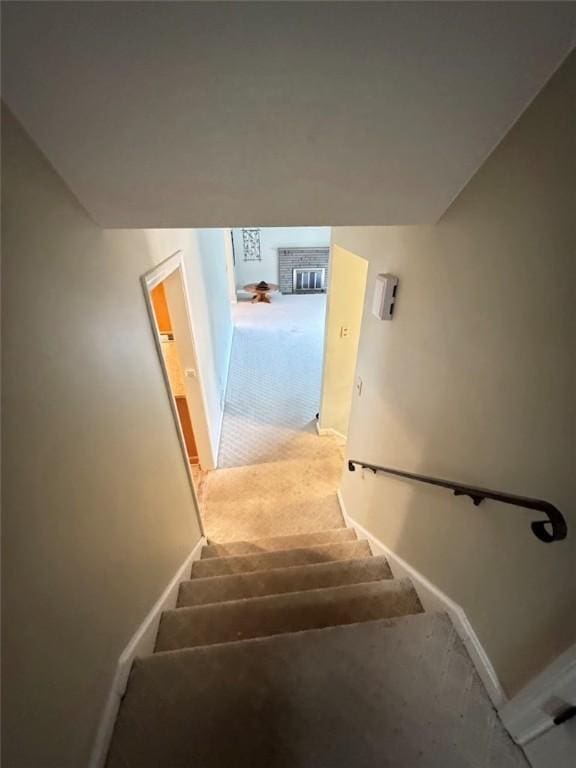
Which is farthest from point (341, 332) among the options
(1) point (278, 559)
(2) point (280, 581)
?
(2) point (280, 581)

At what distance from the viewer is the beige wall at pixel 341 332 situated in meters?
2.74

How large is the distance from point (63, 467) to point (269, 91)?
103 centimetres

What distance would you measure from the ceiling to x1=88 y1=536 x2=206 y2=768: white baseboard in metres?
1.52

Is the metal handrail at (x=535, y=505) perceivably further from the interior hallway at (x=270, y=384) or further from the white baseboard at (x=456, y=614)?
the interior hallway at (x=270, y=384)

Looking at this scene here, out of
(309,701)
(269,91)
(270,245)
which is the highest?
(270,245)

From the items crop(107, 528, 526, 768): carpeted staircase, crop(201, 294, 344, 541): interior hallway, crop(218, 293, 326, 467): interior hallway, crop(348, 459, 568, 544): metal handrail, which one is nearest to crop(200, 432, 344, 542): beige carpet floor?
crop(201, 294, 344, 541): interior hallway

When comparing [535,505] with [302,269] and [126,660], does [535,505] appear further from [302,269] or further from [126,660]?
[302,269]

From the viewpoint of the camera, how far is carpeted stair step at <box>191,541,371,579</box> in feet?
6.79

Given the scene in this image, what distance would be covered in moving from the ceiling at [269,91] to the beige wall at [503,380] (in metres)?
0.13

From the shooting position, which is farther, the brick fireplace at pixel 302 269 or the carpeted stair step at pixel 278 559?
the brick fireplace at pixel 302 269

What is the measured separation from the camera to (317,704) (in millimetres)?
1061

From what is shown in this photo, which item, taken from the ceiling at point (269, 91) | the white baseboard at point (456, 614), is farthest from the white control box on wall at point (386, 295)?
the white baseboard at point (456, 614)

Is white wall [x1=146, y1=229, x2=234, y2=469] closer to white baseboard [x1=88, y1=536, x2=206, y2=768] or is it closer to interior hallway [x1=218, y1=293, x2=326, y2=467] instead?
interior hallway [x1=218, y1=293, x2=326, y2=467]

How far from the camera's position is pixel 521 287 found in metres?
0.80
